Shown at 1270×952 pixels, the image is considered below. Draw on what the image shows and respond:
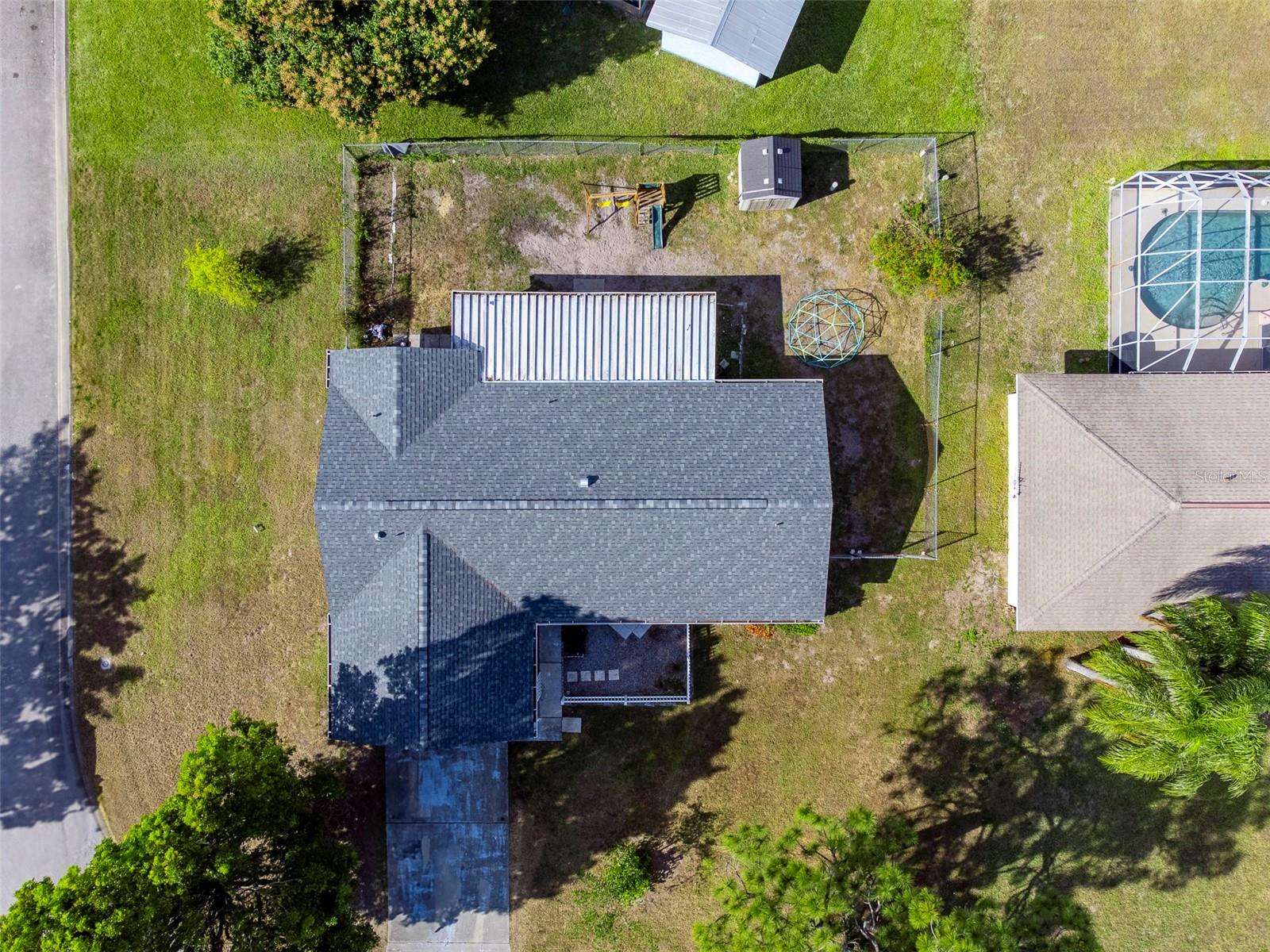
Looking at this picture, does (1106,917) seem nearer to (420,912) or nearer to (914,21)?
(420,912)

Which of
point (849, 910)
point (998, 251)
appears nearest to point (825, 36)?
point (998, 251)

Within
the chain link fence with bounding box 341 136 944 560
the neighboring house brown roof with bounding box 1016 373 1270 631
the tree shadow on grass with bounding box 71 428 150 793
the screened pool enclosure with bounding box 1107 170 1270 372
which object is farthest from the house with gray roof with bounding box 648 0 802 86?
the tree shadow on grass with bounding box 71 428 150 793

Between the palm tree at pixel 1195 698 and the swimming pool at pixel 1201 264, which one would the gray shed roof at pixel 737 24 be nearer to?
the swimming pool at pixel 1201 264

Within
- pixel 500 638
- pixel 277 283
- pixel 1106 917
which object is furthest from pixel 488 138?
pixel 1106 917

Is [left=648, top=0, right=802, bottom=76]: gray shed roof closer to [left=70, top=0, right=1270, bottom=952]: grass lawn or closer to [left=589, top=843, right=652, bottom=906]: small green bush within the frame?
[left=70, top=0, right=1270, bottom=952]: grass lawn

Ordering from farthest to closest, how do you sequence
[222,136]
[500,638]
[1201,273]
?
[222,136] → [1201,273] → [500,638]

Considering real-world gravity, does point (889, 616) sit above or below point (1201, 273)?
below

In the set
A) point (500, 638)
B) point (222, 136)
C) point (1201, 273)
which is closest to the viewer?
point (500, 638)
